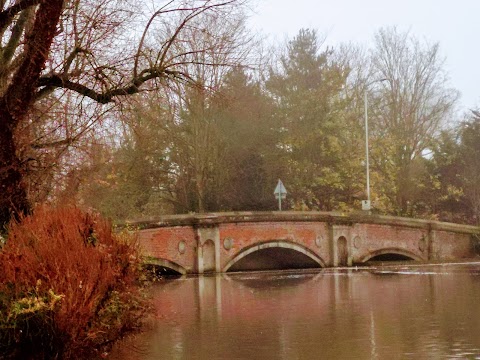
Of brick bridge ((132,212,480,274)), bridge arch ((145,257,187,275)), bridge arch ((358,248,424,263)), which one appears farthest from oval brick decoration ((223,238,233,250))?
bridge arch ((358,248,424,263))

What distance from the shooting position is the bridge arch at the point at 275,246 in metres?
29.2

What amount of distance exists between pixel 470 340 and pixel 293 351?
241cm

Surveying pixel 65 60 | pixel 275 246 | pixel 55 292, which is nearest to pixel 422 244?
pixel 275 246

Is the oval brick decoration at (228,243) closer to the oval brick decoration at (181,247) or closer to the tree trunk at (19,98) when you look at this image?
the oval brick decoration at (181,247)

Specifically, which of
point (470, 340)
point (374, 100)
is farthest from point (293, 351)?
point (374, 100)

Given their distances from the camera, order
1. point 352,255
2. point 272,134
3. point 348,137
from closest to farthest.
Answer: point 352,255
point 272,134
point 348,137

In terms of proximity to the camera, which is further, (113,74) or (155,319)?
(155,319)

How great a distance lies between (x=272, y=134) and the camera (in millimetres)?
35125

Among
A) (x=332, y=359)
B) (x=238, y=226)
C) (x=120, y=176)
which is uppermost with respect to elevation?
(x=120, y=176)

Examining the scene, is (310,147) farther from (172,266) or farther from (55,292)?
(55,292)

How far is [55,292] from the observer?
845 cm

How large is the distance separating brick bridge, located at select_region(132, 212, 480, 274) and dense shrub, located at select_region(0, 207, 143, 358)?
631 inches

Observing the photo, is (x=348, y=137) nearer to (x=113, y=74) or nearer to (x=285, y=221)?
(x=285, y=221)

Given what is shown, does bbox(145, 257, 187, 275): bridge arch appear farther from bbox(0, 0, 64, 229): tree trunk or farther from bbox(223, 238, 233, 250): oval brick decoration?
bbox(0, 0, 64, 229): tree trunk
